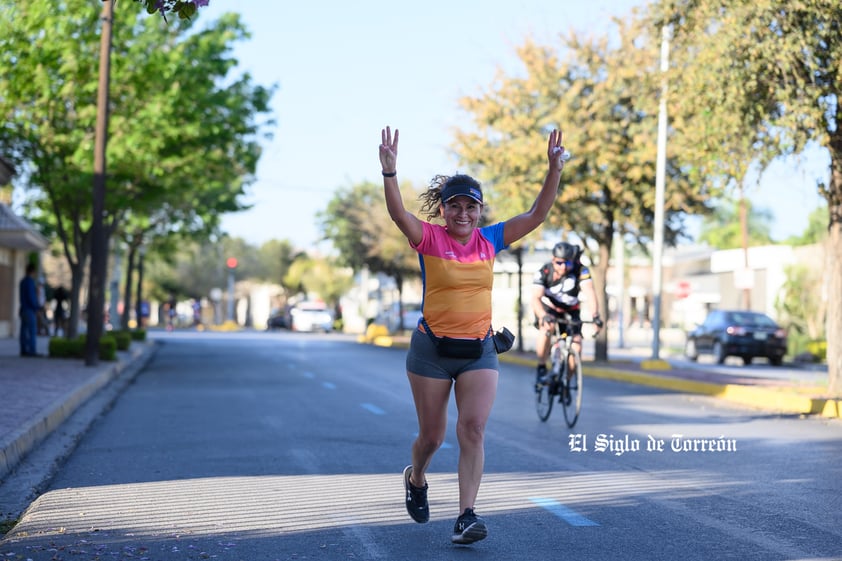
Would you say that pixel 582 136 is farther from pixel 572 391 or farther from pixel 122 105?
pixel 572 391

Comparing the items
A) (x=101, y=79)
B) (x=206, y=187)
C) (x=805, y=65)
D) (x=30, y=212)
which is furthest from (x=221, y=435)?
(x=30, y=212)

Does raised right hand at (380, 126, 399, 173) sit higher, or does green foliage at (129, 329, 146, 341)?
raised right hand at (380, 126, 399, 173)

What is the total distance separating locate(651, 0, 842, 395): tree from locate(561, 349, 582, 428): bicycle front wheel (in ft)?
16.4

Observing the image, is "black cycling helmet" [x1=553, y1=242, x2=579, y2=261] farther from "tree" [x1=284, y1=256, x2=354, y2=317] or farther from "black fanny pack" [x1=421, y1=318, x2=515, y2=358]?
"tree" [x1=284, y1=256, x2=354, y2=317]

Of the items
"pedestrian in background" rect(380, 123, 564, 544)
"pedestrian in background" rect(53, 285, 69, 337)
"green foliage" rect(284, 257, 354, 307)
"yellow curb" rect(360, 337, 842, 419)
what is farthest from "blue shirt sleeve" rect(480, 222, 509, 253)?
"green foliage" rect(284, 257, 354, 307)

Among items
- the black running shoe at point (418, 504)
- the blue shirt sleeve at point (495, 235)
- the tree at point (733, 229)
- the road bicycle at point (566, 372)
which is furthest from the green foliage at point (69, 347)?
the tree at point (733, 229)

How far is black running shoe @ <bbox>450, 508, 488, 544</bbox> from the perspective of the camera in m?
6.54

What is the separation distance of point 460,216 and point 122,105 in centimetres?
2084

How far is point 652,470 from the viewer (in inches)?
391

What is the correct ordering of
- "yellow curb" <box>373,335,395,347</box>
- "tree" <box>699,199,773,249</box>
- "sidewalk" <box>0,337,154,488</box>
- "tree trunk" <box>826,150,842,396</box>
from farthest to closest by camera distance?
"tree" <box>699,199,773,249</box>, "yellow curb" <box>373,335,395,347</box>, "tree trunk" <box>826,150,842,396</box>, "sidewalk" <box>0,337,154,488</box>

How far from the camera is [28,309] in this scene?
81.1ft

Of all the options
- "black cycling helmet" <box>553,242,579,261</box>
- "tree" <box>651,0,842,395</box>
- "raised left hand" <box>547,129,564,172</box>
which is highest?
"tree" <box>651,0,842,395</box>

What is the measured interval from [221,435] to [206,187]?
17.0 metres

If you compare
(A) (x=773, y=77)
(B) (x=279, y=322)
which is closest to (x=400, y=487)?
(A) (x=773, y=77)
